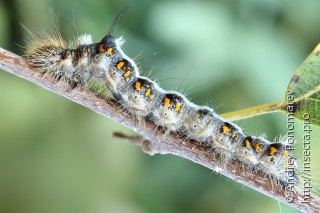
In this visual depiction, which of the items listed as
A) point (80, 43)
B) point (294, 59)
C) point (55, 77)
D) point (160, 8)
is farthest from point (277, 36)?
point (55, 77)

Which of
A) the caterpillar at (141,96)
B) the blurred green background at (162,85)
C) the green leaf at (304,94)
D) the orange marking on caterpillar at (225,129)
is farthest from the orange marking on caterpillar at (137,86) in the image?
the blurred green background at (162,85)

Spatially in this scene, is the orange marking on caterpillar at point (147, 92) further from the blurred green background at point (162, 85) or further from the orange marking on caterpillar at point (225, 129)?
the blurred green background at point (162, 85)

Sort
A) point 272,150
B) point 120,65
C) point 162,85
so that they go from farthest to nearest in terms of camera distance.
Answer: point 162,85, point 272,150, point 120,65

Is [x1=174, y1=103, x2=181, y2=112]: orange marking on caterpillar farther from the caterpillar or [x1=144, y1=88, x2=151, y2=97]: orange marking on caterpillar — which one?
[x1=144, y1=88, x2=151, y2=97]: orange marking on caterpillar

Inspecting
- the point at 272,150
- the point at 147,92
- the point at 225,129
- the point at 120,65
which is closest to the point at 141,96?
the point at 147,92

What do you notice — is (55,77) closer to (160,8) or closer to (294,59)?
(160,8)

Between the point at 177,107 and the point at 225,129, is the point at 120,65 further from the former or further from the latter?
the point at 225,129
